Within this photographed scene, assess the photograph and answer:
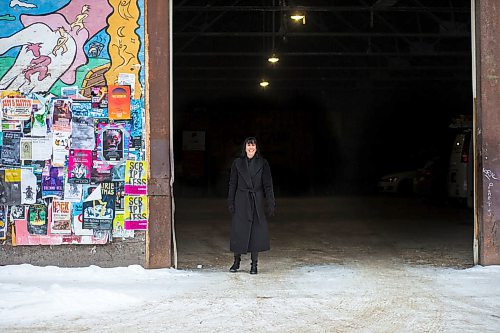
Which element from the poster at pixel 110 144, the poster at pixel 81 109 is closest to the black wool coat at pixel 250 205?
the poster at pixel 110 144

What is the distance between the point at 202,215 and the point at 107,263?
10.1 meters

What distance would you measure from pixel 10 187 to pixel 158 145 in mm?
1983

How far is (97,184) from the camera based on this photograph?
30.7 ft

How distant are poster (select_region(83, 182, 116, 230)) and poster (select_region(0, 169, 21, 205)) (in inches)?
34.6

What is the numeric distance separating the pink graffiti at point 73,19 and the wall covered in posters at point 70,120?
0.01 metres

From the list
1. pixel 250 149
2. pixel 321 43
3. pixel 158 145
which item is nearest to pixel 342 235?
pixel 250 149

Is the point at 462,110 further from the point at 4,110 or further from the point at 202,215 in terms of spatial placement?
the point at 4,110

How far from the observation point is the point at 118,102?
30.7 ft

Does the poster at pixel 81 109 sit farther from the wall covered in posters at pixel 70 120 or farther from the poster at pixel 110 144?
the poster at pixel 110 144

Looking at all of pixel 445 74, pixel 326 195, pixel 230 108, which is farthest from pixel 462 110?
pixel 230 108

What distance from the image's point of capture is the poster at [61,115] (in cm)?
934

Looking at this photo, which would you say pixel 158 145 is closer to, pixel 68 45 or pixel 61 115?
pixel 61 115

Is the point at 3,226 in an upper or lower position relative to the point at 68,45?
lower

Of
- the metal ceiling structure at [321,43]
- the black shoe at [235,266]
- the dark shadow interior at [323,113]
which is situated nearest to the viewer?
the black shoe at [235,266]
